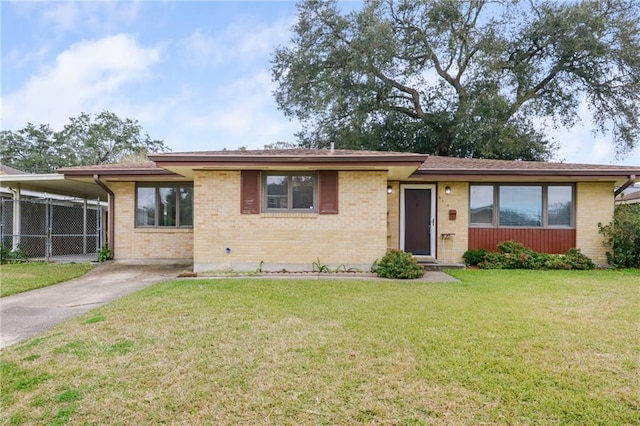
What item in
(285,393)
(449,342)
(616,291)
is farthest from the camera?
(616,291)

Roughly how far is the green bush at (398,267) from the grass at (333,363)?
2.24 meters

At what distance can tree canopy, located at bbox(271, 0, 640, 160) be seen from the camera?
18500 millimetres

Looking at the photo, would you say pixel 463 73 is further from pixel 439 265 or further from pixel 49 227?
pixel 49 227

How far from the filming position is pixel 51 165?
36.0 metres

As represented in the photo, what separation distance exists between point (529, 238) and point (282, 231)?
23.5 feet

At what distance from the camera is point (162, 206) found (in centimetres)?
1166

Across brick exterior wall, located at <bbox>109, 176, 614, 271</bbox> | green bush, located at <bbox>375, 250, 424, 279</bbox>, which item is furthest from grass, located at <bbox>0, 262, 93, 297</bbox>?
green bush, located at <bbox>375, 250, 424, 279</bbox>

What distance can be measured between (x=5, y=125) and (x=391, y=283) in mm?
44403

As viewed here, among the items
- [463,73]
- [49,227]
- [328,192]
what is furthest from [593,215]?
[49,227]

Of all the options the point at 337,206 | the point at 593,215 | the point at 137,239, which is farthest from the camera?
the point at 137,239

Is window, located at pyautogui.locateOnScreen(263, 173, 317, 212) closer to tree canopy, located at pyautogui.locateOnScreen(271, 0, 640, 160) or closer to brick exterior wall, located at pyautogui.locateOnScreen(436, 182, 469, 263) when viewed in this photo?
brick exterior wall, located at pyautogui.locateOnScreen(436, 182, 469, 263)

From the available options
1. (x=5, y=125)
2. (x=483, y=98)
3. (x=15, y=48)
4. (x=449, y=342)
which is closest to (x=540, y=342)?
(x=449, y=342)

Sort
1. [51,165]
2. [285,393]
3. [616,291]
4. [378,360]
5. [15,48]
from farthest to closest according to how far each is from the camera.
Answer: [51,165] < [15,48] < [616,291] < [378,360] < [285,393]

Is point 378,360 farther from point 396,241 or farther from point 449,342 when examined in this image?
point 396,241
